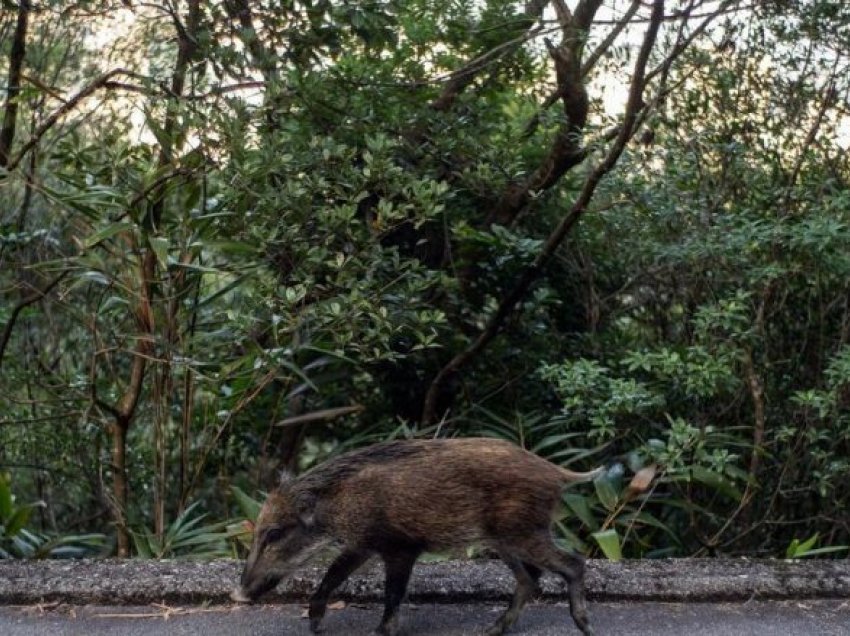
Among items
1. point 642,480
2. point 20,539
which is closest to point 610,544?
point 642,480

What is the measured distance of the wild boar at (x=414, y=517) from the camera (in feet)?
14.2

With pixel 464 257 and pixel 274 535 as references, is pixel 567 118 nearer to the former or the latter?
pixel 464 257

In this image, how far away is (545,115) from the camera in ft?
22.2

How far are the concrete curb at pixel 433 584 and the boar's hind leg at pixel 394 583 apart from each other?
397mm

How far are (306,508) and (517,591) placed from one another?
0.81 meters

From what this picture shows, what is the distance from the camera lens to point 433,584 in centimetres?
479

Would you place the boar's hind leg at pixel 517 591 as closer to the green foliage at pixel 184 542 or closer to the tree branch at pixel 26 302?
the green foliage at pixel 184 542

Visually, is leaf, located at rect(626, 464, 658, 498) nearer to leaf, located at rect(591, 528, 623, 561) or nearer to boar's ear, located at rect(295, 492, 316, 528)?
leaf, located at rect(591, 528, 623, 561)

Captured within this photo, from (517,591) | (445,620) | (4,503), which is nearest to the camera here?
(517,591)

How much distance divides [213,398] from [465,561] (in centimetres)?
204

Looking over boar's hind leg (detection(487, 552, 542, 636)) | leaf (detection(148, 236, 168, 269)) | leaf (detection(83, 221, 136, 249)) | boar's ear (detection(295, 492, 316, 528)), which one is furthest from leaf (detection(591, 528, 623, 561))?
leaf (detection(83, 221, 136, 249))

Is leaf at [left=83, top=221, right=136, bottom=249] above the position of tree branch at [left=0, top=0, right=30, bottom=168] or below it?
below

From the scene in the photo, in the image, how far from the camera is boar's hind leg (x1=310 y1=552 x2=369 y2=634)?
4.42 meters

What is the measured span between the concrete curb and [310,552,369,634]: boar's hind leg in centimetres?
37
